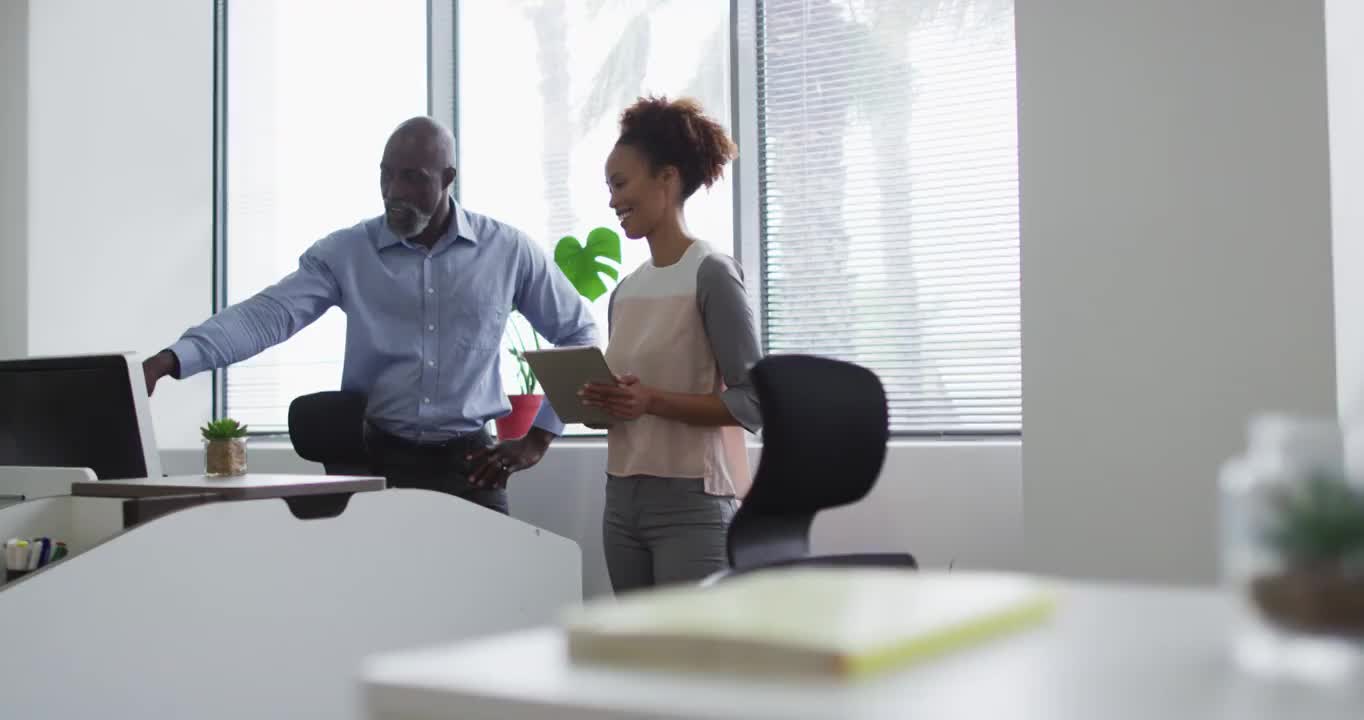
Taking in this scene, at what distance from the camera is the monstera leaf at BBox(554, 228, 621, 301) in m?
4.12

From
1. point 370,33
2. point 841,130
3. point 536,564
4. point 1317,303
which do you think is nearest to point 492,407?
point 536,564

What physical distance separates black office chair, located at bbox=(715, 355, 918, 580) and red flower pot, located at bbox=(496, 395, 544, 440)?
184 cm

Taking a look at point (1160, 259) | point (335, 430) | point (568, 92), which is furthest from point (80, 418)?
point (568, 92)

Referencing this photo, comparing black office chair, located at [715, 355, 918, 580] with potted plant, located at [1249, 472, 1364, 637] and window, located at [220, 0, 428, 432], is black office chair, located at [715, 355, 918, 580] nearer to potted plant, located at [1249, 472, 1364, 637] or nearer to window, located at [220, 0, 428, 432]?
potted plant, located at [1249, 472, 1364, 637]

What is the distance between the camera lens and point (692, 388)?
2842 mm

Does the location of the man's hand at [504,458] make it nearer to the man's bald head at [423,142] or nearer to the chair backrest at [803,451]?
the man's bald head at [423,142]

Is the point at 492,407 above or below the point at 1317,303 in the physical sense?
below

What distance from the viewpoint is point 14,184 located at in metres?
4.98

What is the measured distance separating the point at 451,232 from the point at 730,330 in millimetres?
1089

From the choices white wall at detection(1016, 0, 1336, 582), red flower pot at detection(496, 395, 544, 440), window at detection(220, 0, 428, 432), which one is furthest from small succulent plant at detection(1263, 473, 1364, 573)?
window at detection(220, 0, 428, 432)

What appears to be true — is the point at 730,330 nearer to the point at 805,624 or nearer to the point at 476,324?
the point at 476,324

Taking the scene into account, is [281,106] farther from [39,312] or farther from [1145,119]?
[1145,119]

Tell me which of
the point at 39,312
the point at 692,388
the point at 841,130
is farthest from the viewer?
the point at 39,312

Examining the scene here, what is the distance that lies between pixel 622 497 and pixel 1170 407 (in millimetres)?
1184
